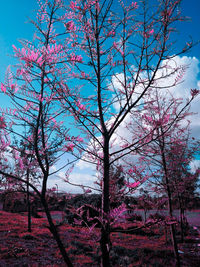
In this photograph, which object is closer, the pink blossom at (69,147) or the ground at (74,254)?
the pink blossom at (69,147)

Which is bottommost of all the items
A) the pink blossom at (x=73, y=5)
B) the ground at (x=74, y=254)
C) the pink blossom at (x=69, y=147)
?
the ground at (x=74, y=254)

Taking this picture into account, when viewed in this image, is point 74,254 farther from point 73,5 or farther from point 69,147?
point 73,5

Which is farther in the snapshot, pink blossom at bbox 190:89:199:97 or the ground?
the ground

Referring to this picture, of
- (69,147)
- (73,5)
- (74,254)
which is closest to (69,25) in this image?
(73,5)

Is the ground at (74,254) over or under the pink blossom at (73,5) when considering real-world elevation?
under

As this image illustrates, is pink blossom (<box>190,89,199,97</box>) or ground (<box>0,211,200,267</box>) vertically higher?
pink blossom (<box>190,89,199,97</box>)

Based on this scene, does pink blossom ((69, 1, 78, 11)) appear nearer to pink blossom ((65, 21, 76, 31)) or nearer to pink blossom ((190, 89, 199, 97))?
pink blossom ((65, 21, 76, 31))

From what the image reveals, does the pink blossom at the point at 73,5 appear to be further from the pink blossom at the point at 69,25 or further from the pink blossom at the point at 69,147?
the pink blossom at the point at 69,147

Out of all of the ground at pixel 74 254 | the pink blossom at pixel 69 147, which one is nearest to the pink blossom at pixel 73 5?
the pink blossom at pixel 69 147

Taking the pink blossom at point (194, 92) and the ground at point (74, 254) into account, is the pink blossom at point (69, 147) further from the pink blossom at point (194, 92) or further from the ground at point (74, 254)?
the ground at point (74, 254)

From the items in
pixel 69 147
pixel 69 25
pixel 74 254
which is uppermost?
pixel 69 25

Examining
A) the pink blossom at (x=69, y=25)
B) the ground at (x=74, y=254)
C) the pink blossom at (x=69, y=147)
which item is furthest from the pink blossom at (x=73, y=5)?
the ground at (x=74, y=254)

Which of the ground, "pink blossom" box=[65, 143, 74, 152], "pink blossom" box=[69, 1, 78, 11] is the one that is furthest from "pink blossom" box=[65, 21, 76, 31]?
the ground

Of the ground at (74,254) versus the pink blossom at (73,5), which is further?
the ground at (74,254)
